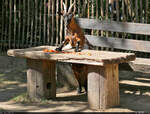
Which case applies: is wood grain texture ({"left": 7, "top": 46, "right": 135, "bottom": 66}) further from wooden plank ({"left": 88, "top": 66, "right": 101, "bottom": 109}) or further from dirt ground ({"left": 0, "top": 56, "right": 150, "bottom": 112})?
dirt ground ({"left": 0, "top": 56, "right": 150, "bottom": 112})

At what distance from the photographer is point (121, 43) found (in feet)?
25.4

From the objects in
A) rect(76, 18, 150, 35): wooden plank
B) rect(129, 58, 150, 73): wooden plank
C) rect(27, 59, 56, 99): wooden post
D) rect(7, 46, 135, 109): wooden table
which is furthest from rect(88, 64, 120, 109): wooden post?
rect(76, 18, 150, 35): wooden plank

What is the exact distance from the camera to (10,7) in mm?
9992

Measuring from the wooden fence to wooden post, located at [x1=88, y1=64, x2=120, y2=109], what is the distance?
7.77ft

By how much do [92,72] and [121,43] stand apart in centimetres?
186

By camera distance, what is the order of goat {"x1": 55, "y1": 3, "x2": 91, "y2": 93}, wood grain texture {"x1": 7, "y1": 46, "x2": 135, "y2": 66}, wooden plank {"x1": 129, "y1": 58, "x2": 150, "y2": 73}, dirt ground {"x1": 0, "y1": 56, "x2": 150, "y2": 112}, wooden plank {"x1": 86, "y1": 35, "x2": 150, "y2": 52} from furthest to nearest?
wooden plank {"x1": 86, "y1": 35, "x2": 150, "y2": 52} → wooden plank {"x1": 129, "y1": 58, "x2": 150, "y2": 73} → goat {"x1": 55, "y1": 3, "x2": 91, "y2": 93} → dirt ground {"x1": 0, "y1": 56, "x2": 150, "y2": 112} → wood grain texture {"x1": 7, "y1": 46, "x2": 135, "y2": 66}

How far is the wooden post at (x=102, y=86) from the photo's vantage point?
19.7 ft

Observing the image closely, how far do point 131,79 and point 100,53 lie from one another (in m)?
2.13

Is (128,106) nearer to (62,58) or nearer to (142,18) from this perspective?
(62,58)

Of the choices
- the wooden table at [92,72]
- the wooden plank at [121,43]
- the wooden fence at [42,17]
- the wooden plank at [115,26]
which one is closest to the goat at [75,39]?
the wooden table at [92,72]

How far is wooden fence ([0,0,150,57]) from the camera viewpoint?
27.9 ft

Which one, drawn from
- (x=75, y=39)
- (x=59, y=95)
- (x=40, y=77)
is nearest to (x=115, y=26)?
(x=75, y=39)

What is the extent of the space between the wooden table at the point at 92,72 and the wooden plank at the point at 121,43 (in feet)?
3.84

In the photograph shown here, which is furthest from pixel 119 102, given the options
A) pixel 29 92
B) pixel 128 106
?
pixel 29 92
